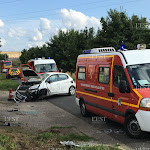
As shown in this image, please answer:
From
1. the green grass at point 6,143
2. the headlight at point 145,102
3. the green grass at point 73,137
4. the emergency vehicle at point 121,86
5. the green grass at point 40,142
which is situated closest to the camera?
the green grass at point 6,143

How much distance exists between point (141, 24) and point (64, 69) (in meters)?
10.7

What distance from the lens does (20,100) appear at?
50.1 feet

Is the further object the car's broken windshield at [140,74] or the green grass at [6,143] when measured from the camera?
the car's broken windshield at [140,74]

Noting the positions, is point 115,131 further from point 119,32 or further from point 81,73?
point 119,32

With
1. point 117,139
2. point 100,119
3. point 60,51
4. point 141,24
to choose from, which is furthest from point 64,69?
point 117,139

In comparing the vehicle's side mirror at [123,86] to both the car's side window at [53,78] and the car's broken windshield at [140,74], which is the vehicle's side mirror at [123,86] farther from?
the car's side window at [53,78]

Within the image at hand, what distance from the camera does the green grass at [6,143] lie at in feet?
18.5

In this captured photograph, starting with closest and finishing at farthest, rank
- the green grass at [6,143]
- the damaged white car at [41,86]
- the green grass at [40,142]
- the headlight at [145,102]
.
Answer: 1. the green grass at [6,143]
2. the green grass at [40,142]
3. the headlight at [145,102]
4. the damaged white car at [41,86]

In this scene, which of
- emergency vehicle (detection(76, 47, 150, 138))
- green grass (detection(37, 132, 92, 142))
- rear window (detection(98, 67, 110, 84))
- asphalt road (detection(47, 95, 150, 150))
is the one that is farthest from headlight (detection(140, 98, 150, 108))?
rear window (detection(98, 67, 110, 84))

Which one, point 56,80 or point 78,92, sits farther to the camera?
point 56,80

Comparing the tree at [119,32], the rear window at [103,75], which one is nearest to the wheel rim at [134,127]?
the rear window at [103,75]

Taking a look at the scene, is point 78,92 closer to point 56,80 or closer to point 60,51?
point 56,80

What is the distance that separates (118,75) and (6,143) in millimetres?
3462

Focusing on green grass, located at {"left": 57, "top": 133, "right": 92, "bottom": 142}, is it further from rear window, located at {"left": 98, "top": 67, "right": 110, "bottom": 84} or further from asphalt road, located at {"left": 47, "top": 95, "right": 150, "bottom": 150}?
rear window, located at {"left": 98, "top": 67, "right": 110, "bottom": 84}
